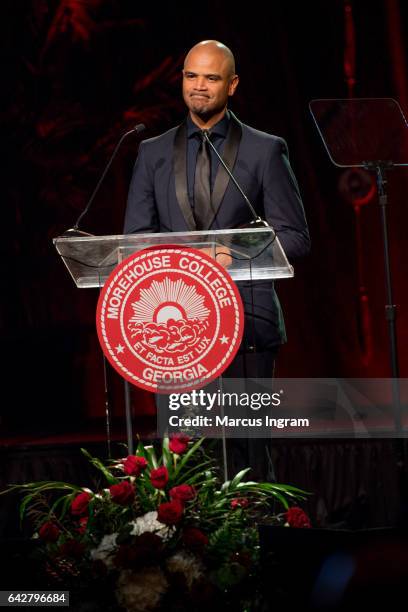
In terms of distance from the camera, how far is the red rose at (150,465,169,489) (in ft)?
7.52

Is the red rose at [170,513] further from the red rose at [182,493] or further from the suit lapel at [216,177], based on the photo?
the suit lapel at [216,177]

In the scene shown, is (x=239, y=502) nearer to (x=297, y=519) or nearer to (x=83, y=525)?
(x=297, y=519)

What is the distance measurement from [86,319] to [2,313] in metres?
0.46

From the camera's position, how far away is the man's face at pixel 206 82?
3.15 m

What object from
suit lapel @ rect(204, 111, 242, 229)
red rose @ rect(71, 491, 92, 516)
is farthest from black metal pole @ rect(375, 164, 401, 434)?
red rose @ rect(71, 491, 92, 516)

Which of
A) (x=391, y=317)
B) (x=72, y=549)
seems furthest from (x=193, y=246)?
(x=391, y=317)

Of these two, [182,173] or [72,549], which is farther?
[182,173]

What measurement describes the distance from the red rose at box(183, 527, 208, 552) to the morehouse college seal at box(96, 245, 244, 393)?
482mm

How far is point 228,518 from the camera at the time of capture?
2303mm

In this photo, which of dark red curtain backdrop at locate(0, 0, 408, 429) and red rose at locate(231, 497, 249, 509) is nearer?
red rose at locate(231, 497, 249, 509)

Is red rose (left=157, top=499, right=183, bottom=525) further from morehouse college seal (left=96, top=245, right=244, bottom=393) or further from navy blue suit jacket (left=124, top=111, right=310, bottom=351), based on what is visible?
navy blue suit jacket (left=124, top=111, right=310, bottom=351)

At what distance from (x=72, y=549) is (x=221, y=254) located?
0.83 metres

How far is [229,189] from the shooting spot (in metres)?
3.18

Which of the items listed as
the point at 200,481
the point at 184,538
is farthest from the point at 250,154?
the point at 184,538
